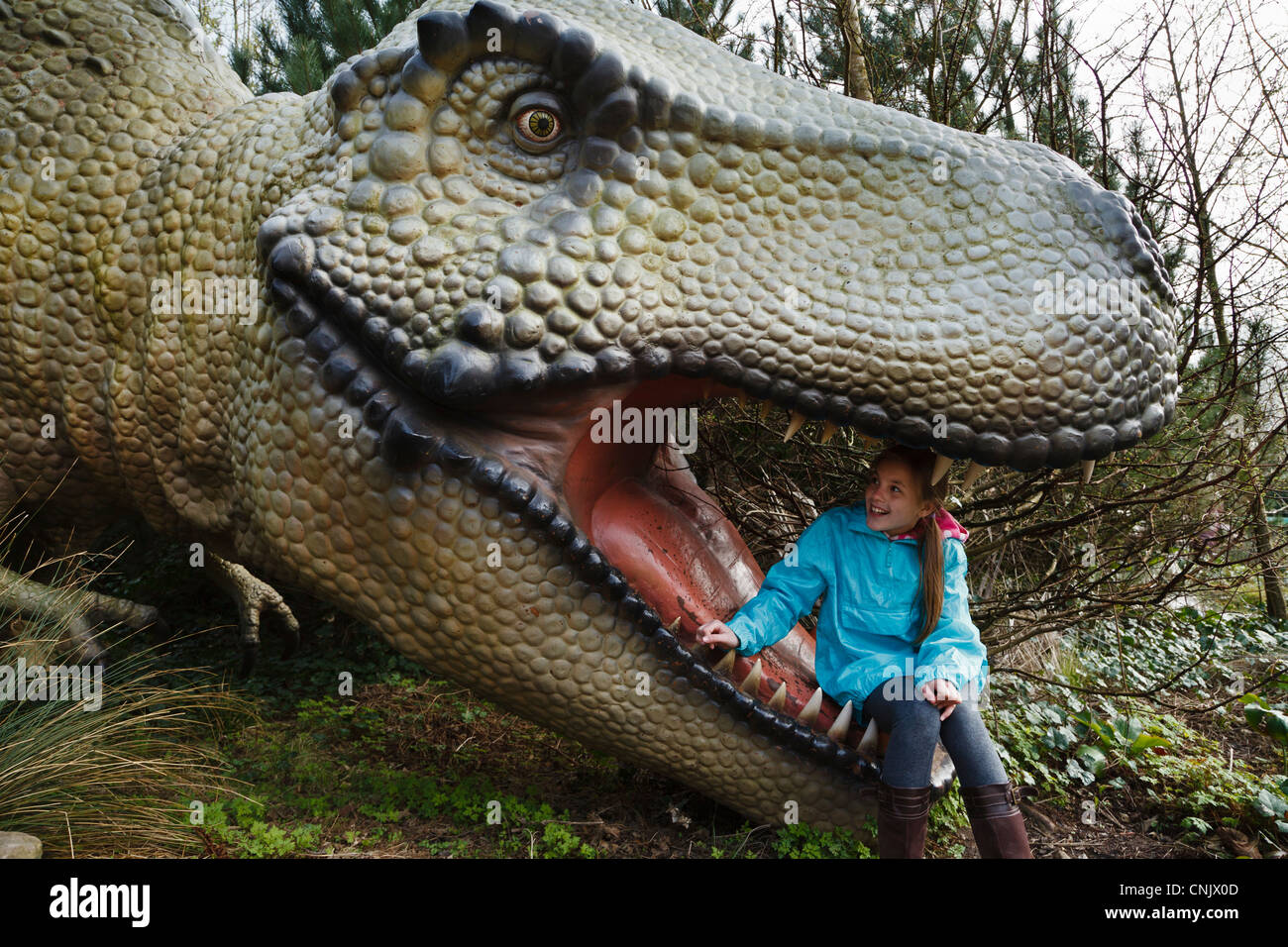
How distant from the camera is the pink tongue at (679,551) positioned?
2420 millimetres

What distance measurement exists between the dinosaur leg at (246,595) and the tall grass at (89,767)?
856mm

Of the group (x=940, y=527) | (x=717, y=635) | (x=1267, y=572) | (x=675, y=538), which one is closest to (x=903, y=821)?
(x=717, y=635)

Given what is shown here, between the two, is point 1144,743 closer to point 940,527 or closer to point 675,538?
point 940,527

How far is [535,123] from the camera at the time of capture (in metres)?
Result: 2.08

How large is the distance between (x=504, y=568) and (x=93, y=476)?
1817 mm

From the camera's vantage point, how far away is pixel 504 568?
7.06 ft

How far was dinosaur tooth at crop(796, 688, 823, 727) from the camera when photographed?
7.82 feet

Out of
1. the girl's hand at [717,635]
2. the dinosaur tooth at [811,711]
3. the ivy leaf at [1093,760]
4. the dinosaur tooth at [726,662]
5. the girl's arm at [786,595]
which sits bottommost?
the ivy leaf at [1093,760]

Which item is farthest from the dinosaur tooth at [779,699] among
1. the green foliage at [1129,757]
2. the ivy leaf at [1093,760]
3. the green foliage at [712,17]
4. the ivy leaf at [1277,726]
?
the green foliage at [712,17]

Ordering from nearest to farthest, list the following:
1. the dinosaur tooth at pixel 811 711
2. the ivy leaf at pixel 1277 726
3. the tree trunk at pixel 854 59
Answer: the dinosaur tooth at pixel 811 711 → the ivy leaf at pixel 1277 726 → the tree trunk at pixel 854 59

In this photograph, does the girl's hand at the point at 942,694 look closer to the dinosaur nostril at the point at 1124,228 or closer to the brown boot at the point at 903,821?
the brown boot at the point at 903,821

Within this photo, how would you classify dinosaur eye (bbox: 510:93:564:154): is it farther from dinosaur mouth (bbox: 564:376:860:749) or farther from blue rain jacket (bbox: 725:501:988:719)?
blue rain jacket (bbox: 725:501:988:719)

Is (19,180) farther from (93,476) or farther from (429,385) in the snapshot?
(429,385)
